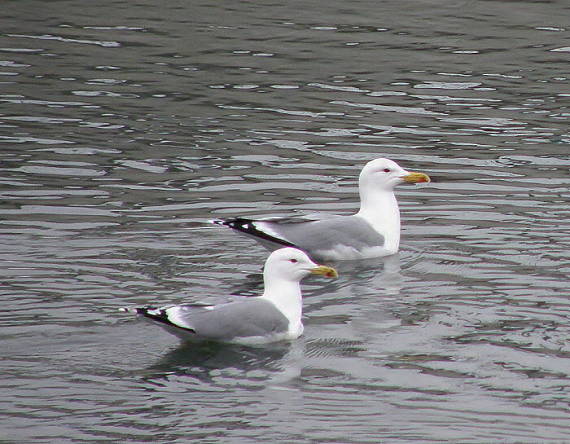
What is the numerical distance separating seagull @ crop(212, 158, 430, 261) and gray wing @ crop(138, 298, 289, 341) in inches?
74.6

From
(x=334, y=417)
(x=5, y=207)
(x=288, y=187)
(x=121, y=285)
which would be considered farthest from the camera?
(x=288, y=187)

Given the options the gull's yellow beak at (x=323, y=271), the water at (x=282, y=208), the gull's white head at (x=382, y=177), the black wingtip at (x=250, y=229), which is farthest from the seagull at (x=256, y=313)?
the gull's white head at (x=382, y=177)

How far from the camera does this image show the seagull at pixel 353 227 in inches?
495

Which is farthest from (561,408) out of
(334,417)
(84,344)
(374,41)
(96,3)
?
(96,3)

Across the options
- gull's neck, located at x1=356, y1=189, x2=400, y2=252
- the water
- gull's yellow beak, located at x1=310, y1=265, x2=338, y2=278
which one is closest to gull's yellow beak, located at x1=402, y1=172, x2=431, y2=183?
gull's neck, located at x1=356, y1=189, x2=400, y2=252

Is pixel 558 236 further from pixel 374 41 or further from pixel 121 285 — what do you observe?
pixel 374 41

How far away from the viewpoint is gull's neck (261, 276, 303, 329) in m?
10.7

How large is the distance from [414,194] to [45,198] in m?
3.90

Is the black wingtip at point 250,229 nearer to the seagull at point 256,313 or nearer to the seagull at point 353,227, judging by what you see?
the seagull at point 353,227

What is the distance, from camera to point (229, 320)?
10461 millimetres

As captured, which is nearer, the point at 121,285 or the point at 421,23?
the point at 121,285

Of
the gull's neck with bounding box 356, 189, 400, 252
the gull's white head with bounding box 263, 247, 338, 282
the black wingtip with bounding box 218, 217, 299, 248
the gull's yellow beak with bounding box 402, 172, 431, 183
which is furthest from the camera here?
the gull's yellow beak with bounding box 402, 172, 431, 183

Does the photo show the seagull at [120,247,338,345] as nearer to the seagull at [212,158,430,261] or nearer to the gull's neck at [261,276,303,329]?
the gull's neck at [261,276,303,329]

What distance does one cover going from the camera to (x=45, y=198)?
14242mm
